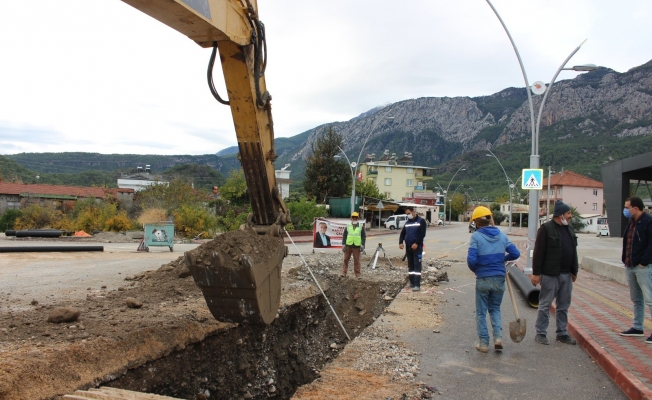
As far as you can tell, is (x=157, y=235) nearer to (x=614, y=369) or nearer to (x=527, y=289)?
(x=527, y=289)

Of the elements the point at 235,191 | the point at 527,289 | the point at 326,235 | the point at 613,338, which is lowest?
the point at 613,338

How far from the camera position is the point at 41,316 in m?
6.28

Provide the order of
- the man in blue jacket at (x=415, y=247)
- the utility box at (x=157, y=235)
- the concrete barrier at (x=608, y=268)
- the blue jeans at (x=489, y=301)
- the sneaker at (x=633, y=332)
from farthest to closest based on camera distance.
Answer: the utility box at (x=157, y=235), the concrete barrier at (x=608, y=268), the man in blue jacket at (x=415, y=247), the sneaker at (x=633, y=332), the blue jeans at (x=489, y=301)

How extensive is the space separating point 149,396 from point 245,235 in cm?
193

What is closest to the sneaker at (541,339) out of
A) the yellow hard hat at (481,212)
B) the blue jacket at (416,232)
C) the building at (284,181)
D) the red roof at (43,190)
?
the yellow hard hat at (481,212)

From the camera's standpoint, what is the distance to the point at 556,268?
6484 mm

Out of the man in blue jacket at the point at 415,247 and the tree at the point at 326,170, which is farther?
the tree at the point at 326,170

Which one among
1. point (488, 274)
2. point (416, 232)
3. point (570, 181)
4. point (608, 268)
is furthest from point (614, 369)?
point (570, 181)

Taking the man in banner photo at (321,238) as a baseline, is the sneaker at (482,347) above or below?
below

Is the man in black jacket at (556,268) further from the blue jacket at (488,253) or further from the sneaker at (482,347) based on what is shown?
→ the sneaker at (482,347)

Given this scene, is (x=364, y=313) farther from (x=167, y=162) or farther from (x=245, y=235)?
(x=167, y=162)

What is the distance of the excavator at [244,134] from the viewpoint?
192 inches

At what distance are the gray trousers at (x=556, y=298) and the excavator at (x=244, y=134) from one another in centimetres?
353

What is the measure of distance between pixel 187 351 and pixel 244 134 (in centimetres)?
268
